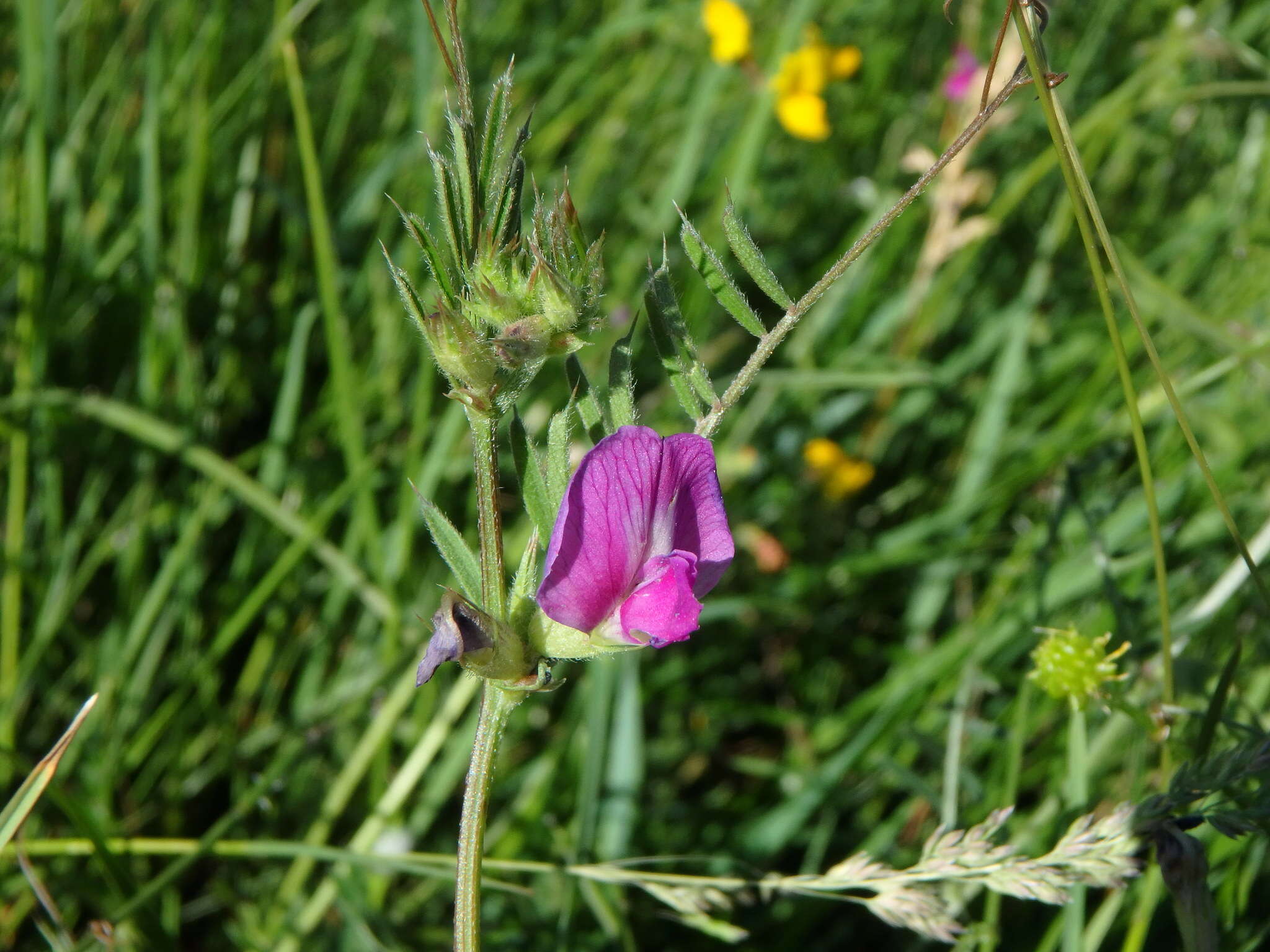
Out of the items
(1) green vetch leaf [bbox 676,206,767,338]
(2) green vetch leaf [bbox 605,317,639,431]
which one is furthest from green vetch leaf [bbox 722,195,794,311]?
(2) green vetch leaf [bbox 605,317,639,431]

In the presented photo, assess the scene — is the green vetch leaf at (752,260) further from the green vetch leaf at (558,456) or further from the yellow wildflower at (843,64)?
the yellow wildflower at (843,64)

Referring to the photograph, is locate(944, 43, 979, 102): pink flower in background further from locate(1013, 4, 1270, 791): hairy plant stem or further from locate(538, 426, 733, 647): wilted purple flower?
locate(538, 426, 733, 647): wilted purple flower

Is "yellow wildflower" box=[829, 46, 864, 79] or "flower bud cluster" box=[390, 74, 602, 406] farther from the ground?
"yellow wildflower" box=[829, 46, 864, 79]

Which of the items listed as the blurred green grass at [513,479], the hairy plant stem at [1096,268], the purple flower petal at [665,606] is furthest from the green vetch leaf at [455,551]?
the hairy plant stem at [1096,268]


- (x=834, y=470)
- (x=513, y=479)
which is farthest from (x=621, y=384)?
(x=834, y=470)

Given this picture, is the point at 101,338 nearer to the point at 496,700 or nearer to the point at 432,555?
the point at 432,555

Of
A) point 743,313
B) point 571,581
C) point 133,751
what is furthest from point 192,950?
point 743,313

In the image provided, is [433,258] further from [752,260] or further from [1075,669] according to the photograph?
[1075,669]
